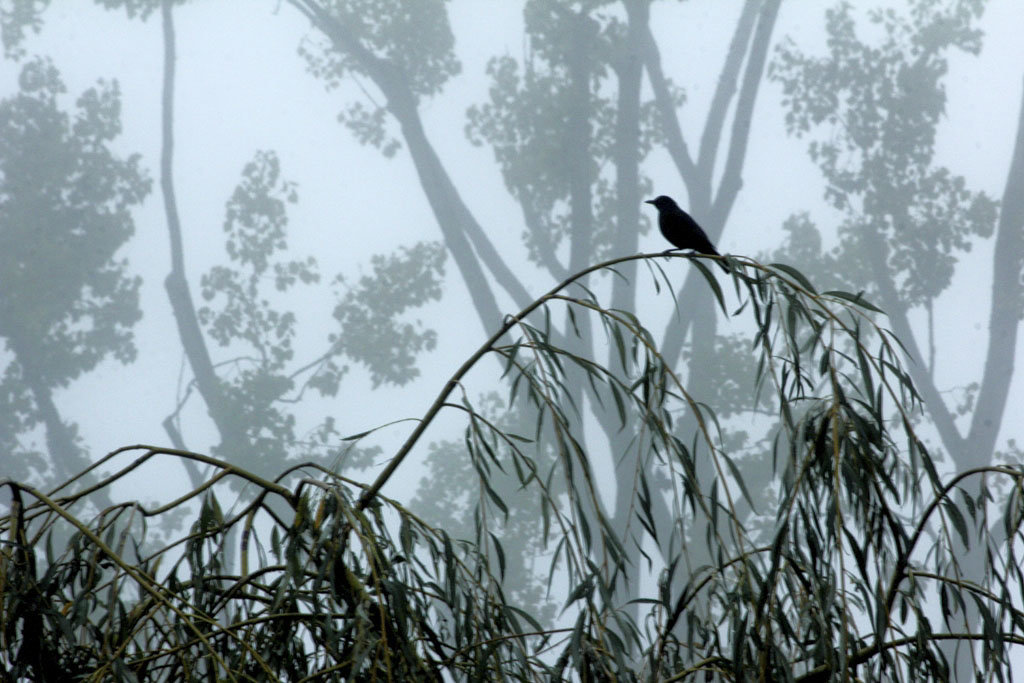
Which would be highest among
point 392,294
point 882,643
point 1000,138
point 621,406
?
point 1000,138

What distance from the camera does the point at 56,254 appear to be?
5.55 m

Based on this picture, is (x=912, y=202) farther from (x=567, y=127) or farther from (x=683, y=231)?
(x=683, y=231)

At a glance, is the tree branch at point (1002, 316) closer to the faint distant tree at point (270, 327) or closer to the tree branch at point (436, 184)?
the tree branch at point (436, 184)

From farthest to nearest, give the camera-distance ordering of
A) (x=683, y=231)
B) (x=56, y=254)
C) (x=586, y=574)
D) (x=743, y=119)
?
(x=743, y=119) → (x=56, y=254) → (x=683, y=231) → (x=586, y=574)

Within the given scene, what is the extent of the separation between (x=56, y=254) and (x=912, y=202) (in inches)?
177

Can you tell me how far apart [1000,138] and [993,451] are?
5.62 ft

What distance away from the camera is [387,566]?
125 centimetres

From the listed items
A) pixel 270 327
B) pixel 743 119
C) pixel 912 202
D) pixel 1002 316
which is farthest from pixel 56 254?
pixel 1002 316

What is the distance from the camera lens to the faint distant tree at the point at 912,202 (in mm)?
5516

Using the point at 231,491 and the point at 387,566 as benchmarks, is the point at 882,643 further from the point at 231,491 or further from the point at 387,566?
the point at 231,491

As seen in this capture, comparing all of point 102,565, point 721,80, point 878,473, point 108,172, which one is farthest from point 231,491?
point 878,473

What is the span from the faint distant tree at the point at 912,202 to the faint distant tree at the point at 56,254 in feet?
11.9

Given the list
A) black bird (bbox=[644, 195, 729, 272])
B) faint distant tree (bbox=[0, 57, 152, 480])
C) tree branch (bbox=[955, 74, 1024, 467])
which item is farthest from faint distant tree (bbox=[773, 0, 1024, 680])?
black bird (bbox=[644, 195, 729, 272])

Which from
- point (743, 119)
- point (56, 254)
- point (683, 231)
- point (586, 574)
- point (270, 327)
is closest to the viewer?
point (586, 574)
